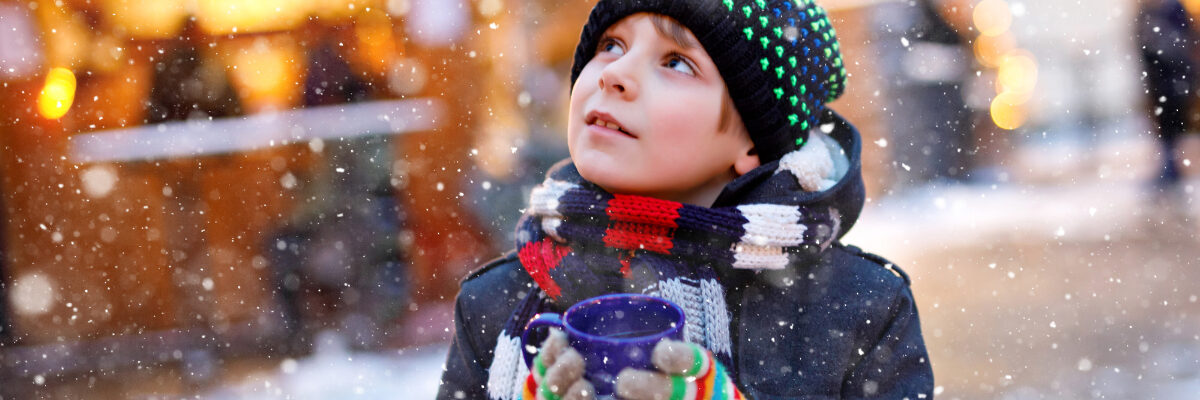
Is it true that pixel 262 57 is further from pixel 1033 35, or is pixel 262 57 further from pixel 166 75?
pixel 1033 35

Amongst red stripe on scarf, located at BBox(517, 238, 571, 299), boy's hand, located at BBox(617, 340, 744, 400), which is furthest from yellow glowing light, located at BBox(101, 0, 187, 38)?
boy's hand, located at BBox(617, 340, 744, 400)

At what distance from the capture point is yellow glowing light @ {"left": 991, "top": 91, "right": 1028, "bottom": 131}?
11133mm

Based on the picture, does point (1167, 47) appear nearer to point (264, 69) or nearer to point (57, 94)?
point (264, 69)

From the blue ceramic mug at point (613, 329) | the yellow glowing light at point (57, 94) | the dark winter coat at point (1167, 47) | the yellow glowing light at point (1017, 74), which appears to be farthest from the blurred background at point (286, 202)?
the yellow glowing light at point (1017, 74)

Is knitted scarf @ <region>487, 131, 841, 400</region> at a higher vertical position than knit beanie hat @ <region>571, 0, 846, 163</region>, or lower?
lower

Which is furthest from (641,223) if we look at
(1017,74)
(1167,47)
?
(1017,74)

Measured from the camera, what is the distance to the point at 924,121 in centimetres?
894

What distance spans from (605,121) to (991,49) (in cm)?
1031

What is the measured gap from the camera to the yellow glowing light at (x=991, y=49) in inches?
371

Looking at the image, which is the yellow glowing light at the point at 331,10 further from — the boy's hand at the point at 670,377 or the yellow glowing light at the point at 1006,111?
the yellow glowing light at the point at 1006,111

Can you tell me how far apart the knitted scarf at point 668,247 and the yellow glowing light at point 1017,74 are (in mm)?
10569

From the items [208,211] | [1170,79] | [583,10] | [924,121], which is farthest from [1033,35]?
[208,211]

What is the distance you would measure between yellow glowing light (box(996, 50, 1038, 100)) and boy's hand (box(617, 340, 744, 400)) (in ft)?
A: 36.0

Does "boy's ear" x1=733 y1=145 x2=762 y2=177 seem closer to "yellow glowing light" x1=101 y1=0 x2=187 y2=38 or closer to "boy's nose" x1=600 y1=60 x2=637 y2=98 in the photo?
"boy's nose" x1=600 y1=60 x2=637 y2=98
